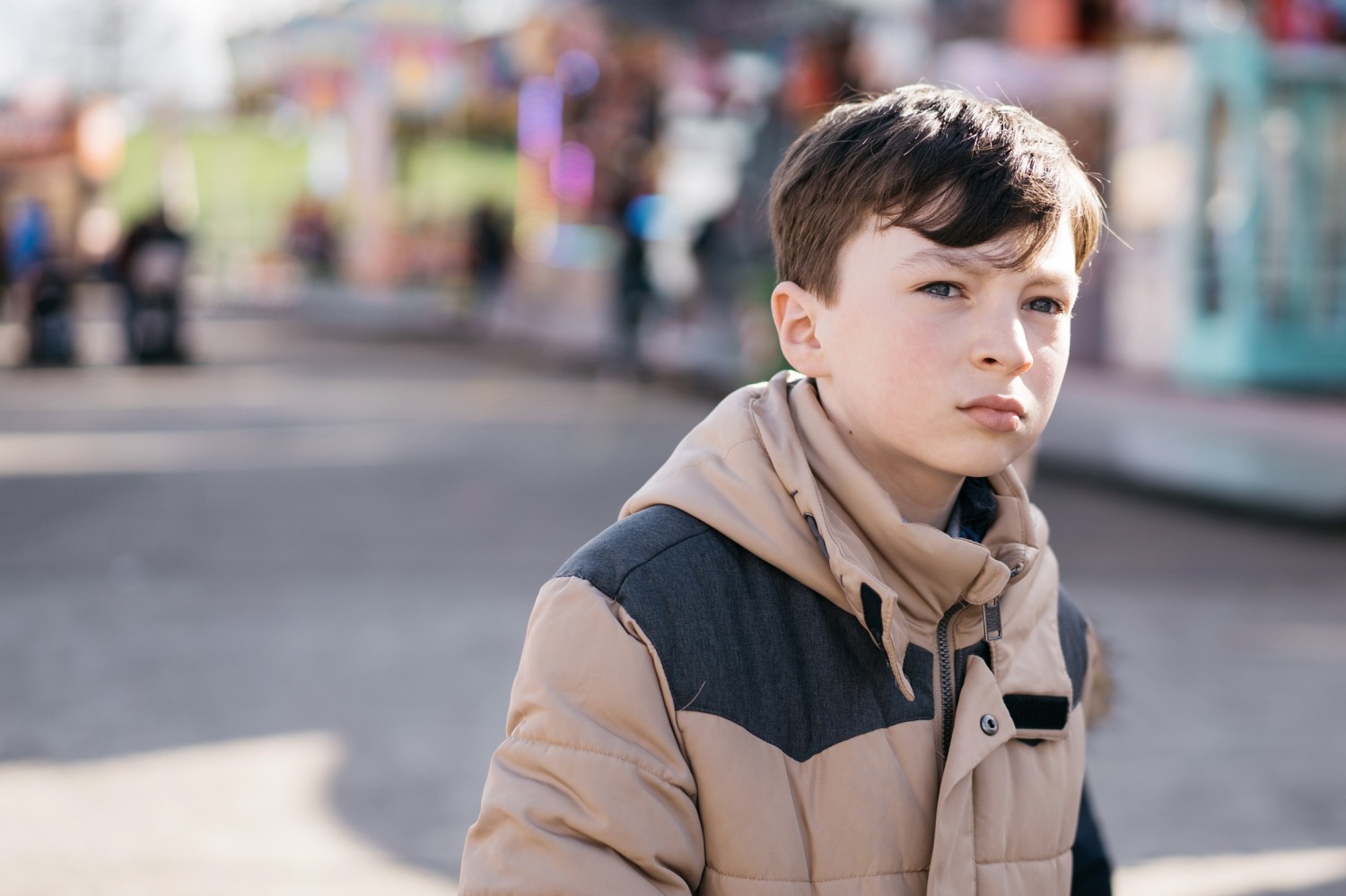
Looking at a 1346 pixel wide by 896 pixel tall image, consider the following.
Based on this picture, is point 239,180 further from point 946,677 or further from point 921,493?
point 946,677

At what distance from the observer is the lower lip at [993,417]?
5.14 feet

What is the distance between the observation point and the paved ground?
3.76 metres

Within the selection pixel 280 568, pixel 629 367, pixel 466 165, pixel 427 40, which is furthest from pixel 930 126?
pixel 466 165

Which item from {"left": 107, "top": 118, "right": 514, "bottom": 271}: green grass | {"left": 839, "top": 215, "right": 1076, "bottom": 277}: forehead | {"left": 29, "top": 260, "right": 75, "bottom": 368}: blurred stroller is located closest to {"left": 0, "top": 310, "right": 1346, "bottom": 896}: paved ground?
{"left": 839, "top": 215, "right": 1076, "bottom": 277}: forehead

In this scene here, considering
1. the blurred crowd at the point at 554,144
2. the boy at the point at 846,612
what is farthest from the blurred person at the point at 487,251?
the boy at the point at 846,612

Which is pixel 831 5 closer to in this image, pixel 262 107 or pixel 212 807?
pixel 212 807

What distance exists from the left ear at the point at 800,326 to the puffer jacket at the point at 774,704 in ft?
0.17

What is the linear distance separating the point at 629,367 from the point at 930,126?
14.2m

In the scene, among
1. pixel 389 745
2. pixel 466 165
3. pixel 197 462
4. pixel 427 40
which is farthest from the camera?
pixel 466 165

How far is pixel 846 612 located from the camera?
158 cm

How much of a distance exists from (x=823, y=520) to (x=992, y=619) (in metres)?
0.25

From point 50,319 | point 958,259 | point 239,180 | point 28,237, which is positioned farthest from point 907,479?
point 239,180

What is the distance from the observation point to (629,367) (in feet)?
51.6

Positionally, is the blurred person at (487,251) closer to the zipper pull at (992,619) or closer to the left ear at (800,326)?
the left ear at (800,326)
